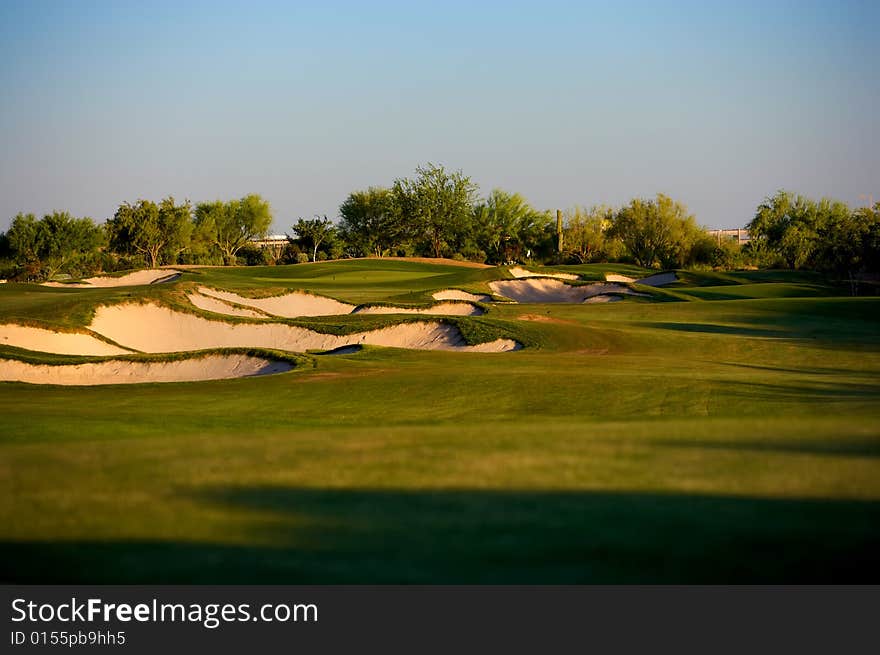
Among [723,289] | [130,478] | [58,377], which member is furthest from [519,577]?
[723,289]

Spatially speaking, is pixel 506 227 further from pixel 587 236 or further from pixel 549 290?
pixel 549 290

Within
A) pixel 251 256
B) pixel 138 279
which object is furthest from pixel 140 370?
pixel 251 256

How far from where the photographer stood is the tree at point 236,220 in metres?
116

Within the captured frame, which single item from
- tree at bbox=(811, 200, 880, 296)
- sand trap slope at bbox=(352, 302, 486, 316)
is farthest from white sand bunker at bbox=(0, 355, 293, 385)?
tree at bbox=(811, 200, 880, 296)

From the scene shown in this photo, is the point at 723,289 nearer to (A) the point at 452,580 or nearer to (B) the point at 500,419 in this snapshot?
(B) the point at 500,419

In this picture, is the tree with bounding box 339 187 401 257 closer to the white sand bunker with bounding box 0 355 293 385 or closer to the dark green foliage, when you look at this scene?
the dark green foliage

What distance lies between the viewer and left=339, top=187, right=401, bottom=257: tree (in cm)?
10350

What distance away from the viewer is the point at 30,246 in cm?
8225

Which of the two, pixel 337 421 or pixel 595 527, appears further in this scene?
pixel 337 421

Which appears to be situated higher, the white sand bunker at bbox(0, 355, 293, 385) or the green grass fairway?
the green grass fairway

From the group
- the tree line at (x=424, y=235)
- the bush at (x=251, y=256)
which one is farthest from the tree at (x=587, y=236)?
the bush at (x=251, y=256)

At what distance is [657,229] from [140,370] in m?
78.0

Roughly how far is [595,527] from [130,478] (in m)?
3.40

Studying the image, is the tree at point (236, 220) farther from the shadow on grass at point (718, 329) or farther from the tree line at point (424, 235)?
the shadow on grass at point (718, 329)
